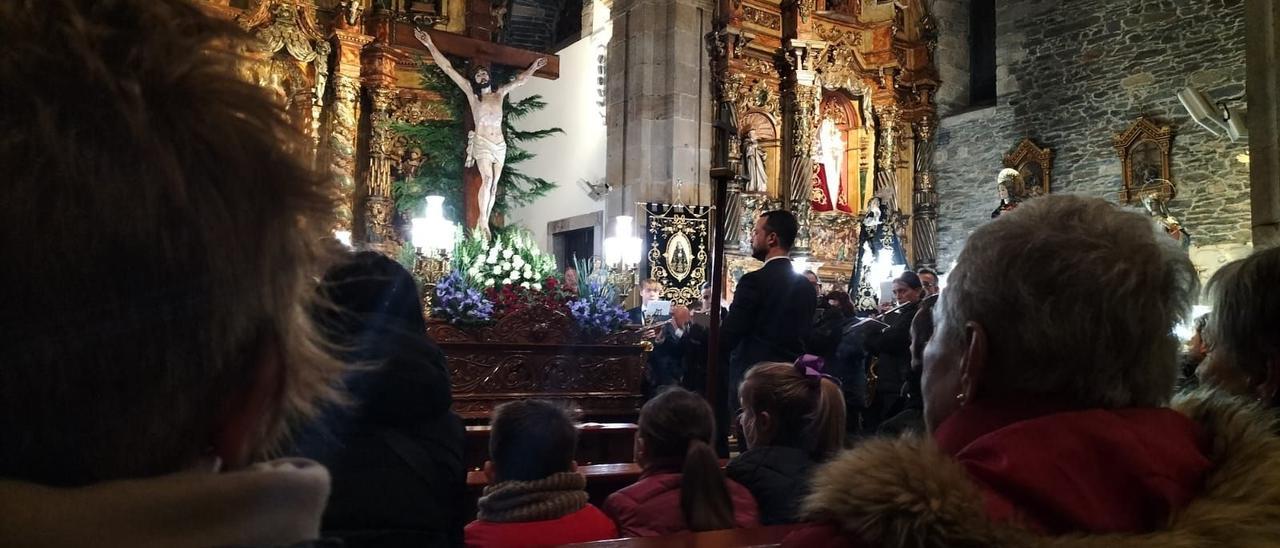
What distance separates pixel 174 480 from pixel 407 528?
42.5 inches

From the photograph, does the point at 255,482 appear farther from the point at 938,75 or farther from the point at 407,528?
the point at 938,75

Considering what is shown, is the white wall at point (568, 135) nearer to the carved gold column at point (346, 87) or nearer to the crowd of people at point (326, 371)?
the carved gold column at point (346, 87)

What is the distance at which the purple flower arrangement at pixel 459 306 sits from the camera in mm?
5367

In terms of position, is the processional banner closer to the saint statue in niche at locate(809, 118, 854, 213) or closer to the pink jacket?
the saint statue in niche at locate(809, 118, 854, 213)

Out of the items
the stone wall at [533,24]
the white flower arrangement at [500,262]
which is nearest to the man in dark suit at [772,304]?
the white flower arrangement at [500,262]

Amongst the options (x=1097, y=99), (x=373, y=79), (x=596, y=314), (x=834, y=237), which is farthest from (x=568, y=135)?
(x=1097, y=99)

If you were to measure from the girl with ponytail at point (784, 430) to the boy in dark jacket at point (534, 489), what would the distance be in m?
0.52

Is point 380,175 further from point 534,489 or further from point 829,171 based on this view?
point 534,489

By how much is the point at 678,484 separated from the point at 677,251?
9003mm

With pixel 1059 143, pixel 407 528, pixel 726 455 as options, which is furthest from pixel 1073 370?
pixel 1059 143

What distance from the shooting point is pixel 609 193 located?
12180mm

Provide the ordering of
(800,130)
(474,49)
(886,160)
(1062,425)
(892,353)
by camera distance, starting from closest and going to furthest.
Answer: (1062,425), (892,353), (474,49), (800,130), (886,160)

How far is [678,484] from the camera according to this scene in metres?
2.39

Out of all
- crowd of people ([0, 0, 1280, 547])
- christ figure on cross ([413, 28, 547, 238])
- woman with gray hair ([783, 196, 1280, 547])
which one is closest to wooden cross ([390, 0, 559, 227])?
christ figure on cross ([413, 28, 547, 238])
